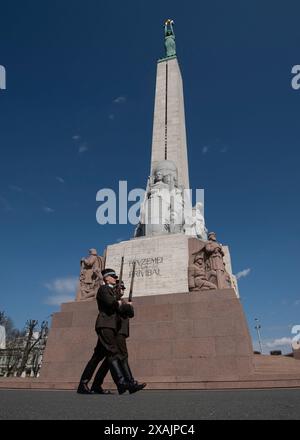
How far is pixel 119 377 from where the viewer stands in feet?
15.6

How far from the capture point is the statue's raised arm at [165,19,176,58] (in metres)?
24.7

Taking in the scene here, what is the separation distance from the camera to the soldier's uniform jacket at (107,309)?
5.11 metres

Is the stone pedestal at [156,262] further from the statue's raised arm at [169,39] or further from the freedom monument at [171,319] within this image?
the statue's raised arm at [169,39]

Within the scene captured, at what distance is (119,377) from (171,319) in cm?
525

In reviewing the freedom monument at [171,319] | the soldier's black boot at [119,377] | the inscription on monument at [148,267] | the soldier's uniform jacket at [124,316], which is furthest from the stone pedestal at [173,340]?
the soldier's black boot at [119,377]

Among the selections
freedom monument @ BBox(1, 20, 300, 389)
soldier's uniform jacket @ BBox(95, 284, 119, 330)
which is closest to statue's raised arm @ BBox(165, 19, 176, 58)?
freedom monument @ BBox(1, 20, 300, 389)

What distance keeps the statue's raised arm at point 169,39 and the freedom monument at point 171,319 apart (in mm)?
14043

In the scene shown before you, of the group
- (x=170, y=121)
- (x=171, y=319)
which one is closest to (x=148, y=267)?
(x=171, y=319)

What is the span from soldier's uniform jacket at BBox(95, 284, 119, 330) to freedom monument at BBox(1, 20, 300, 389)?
10.8ft

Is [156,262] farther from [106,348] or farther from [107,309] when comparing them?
[106,348]

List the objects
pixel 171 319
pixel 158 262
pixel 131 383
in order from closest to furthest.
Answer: pixel 131 383 < pixel 171 319 < pixel 158 262

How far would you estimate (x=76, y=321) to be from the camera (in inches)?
429
